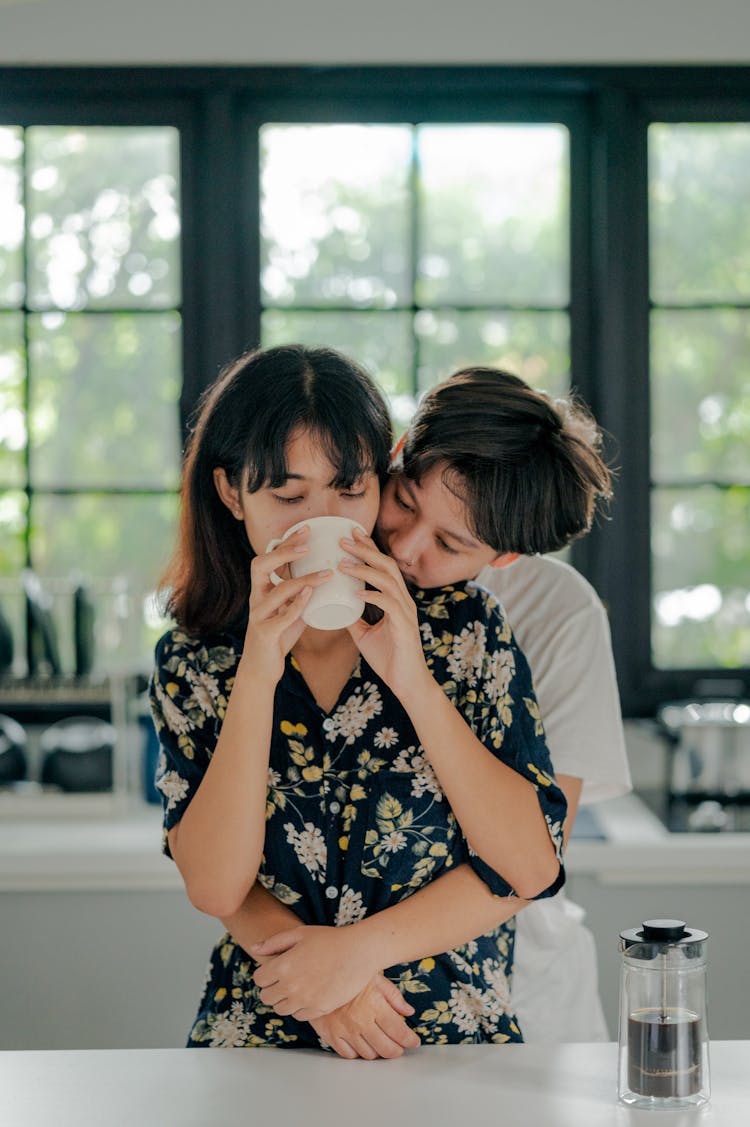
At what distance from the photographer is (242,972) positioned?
4.66ft

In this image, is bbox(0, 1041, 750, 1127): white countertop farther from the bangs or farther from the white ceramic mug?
the bangs

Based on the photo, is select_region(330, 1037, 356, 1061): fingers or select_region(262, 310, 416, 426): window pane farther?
select_region(262, 310, 416, 426): window pane

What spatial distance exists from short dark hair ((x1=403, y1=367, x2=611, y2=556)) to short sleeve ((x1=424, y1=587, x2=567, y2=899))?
0.31 ft

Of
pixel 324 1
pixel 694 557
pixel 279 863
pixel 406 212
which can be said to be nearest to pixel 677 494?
pixel 694 557

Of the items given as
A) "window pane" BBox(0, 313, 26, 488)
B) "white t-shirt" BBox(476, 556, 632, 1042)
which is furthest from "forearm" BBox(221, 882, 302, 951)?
"window pane" BBox(0, 313, 26, 488)

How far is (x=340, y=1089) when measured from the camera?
3.67 feet

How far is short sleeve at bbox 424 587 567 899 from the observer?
52.2 inches

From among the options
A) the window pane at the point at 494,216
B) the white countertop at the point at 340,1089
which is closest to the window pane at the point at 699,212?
the window pane at the point at 494,216

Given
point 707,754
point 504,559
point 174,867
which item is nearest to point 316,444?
point 504,559

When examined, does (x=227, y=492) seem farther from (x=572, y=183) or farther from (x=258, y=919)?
(x=572, y=183)

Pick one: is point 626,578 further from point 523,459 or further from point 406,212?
point 523,459

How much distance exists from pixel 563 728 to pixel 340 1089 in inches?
25.9

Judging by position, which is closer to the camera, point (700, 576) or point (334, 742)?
point (334, 742)

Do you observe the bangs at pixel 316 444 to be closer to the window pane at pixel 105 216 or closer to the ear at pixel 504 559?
the ear at pixel 504 559
